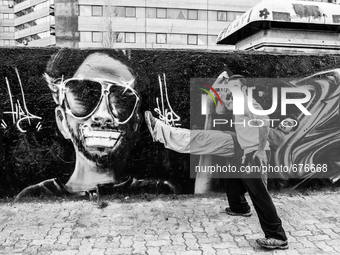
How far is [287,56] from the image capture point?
171 inches

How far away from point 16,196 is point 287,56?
4425 millimetres

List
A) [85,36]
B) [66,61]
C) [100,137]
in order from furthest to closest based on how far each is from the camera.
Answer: [85,36] < [100,137] < [66,61]

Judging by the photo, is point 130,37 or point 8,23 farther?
point 8,23

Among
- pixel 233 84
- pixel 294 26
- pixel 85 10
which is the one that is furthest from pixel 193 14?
pixel 233 84

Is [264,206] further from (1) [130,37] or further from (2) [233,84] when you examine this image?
(1) [130,37]

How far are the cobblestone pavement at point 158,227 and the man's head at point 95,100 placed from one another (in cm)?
87

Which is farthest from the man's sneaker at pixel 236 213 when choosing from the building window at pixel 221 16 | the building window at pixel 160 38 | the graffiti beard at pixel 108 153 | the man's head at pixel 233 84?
the building window at pixel 221 16

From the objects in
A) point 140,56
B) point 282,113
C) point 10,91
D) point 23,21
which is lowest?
point 282,113

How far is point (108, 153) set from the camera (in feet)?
13.9

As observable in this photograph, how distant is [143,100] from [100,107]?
0.61 metres

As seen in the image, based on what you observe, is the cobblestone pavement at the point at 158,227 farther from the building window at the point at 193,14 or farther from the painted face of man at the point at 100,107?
the building window at the point at 193,14

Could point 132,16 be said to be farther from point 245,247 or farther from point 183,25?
point 245,247

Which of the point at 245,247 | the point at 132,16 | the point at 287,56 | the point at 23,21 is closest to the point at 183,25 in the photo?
the point at 132,16

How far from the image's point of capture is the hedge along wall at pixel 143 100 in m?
4.06
